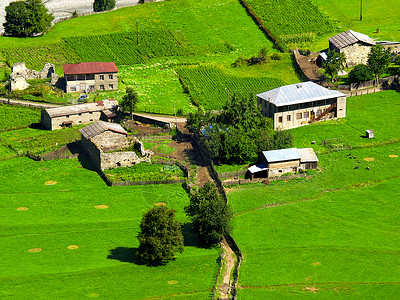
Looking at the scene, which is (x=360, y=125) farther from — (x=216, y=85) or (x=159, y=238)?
(x=159, y=238)

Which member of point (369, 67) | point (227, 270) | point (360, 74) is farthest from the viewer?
point (369, 67)

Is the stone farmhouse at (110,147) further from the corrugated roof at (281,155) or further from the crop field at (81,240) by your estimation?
the corrugated roof at (281,155)

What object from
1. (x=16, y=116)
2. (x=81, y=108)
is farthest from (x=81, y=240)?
(x=16, y=116)

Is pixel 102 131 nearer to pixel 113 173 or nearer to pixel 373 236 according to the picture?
pixel 113 173

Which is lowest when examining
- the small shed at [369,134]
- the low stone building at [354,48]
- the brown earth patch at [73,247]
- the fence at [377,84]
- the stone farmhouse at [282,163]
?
the brown earth patch at [73,247]

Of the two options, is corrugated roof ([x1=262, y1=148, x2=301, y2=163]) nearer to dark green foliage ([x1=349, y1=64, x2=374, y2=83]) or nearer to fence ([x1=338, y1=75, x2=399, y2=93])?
fence ([x1=338, y1=75, x2=399, y2=93])

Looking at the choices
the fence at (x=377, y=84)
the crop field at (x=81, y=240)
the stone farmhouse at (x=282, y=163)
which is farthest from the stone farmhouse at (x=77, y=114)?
the fence at (x=377, y=84)
